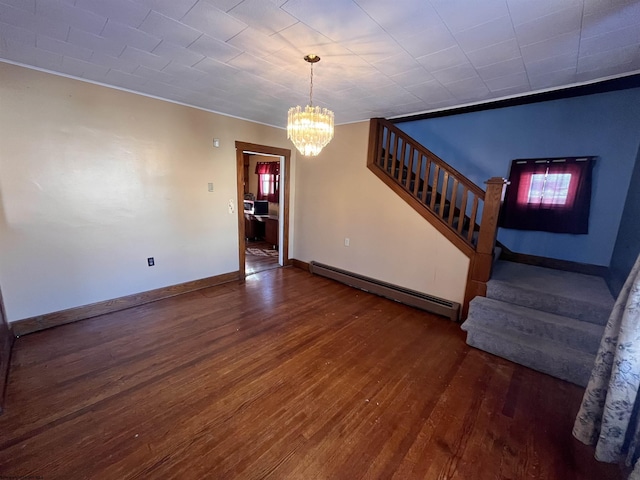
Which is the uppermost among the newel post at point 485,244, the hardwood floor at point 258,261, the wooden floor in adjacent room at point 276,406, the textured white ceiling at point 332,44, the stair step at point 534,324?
the textured white ceiling at point 332,44

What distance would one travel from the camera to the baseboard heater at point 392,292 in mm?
3068

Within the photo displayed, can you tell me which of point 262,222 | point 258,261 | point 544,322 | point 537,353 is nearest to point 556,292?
point 544,322

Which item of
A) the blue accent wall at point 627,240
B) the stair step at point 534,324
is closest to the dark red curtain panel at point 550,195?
the blue accent wall at point 627,240

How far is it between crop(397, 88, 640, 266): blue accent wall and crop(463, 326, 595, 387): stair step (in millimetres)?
1733

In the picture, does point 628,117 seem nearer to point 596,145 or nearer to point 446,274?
point 596,145

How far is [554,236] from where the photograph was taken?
3.37 meters

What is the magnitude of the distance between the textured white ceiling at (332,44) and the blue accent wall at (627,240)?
124 cm

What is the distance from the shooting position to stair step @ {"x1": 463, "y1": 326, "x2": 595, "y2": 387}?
205 cm

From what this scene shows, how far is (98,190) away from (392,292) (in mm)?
3645

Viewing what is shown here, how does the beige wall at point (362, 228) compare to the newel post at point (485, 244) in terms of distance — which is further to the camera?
the beige wall at point (362, 228)

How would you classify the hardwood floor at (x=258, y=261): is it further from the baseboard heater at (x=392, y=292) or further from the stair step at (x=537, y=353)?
the stair step at (x=537, y=353)

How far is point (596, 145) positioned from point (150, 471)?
4.95 metres

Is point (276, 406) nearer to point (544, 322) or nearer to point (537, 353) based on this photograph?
point (537, 353)

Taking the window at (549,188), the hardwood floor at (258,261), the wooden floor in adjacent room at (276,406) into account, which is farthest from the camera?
the hardwood floor at (258,261)
